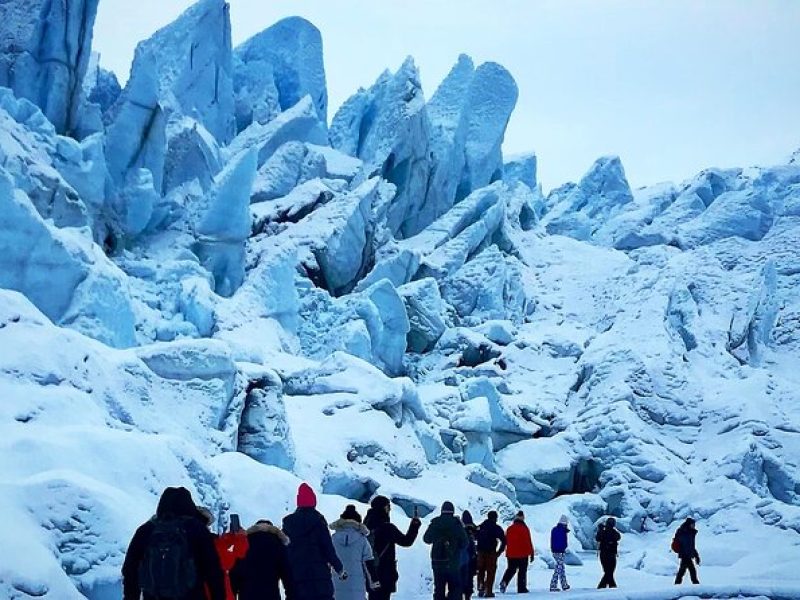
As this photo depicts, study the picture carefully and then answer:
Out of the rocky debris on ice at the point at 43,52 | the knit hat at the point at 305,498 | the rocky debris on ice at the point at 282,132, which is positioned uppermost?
the rocky debris on ice at the point at 282,132

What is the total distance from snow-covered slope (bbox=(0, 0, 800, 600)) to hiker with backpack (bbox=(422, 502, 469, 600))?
2982mm

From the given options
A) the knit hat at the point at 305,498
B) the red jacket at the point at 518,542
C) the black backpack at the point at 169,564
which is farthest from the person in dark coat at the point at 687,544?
the black backpack at the point at 169,564

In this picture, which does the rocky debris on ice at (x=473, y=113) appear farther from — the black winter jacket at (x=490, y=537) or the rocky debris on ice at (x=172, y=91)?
the black winter jacket at (x=490, y=537)

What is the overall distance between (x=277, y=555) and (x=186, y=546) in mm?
1489

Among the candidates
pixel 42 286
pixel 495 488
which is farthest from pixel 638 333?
pixel 42 286

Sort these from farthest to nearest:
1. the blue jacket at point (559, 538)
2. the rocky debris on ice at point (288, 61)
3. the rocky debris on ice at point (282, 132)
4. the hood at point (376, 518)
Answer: the rocky debris on ice at point (288, 61) → the rocky debris on ice at point (282, 132) → the blue jacket at point (559, 538) → the hood at point (376, 518)

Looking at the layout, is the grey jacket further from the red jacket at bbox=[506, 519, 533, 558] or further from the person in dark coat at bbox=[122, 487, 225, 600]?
the red jacket at bbox=[506, 519, 533, 558]

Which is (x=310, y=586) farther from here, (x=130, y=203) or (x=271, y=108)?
(x=271, y=108)

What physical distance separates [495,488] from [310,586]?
72.4ft

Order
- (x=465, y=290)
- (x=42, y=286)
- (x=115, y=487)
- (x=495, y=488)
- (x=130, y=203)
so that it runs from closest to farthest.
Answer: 1. (x=115, y=487)
2. (x=42, y=286)
3. (x=495, y=488)
4. (x=130, y=203)
5. (x=465, y=290)

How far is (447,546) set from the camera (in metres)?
9.75

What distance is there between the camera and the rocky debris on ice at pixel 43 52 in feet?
103

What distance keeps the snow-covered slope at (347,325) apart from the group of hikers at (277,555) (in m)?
2.28

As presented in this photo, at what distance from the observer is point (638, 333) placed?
1619 inches
